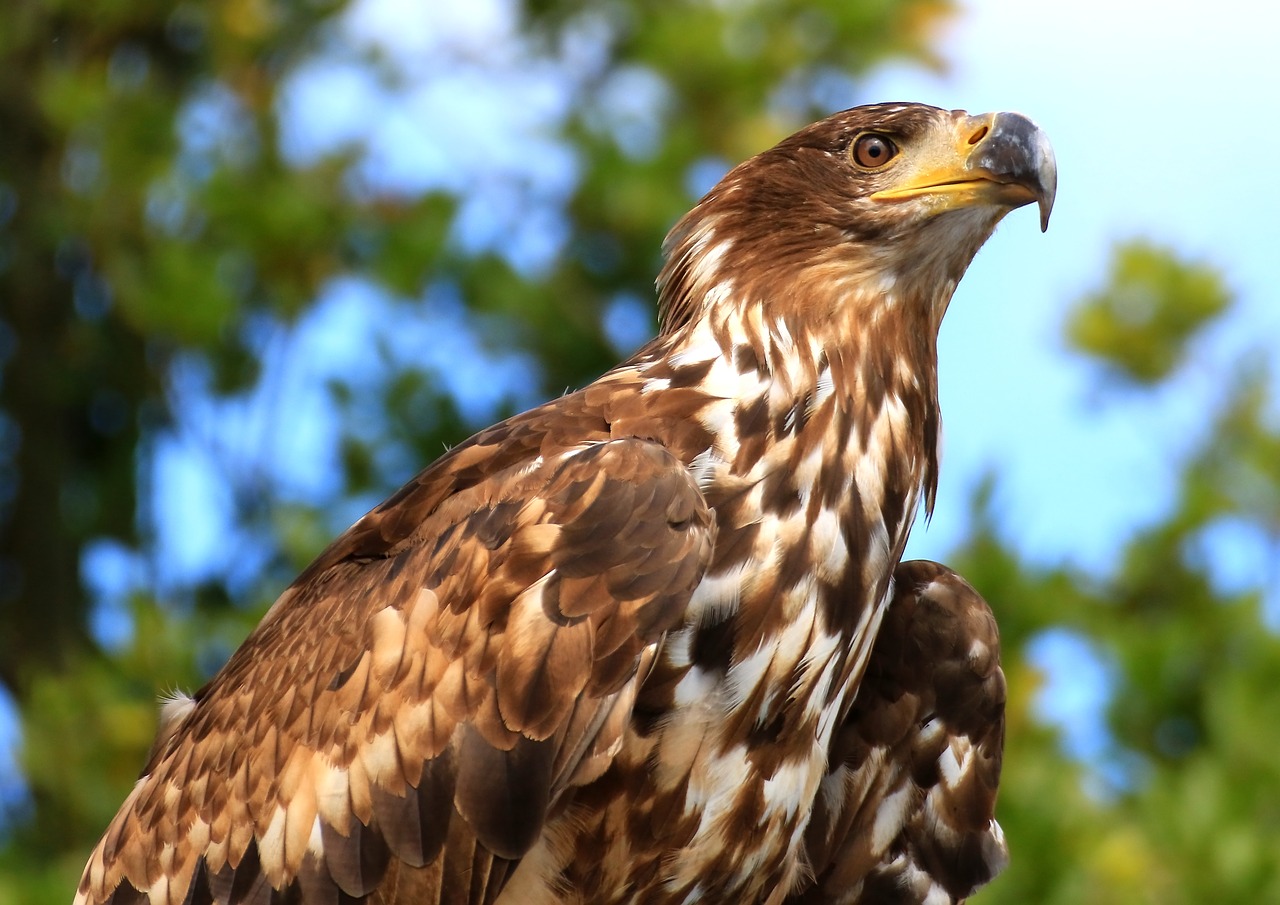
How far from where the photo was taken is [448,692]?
3.71 meters

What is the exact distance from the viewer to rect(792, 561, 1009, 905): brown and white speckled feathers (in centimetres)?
443

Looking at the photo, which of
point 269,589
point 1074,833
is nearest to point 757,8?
point 269,589

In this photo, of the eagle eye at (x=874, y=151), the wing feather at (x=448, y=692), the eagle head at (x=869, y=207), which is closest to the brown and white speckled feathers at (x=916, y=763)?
the eagle head at (x=869, y=207)

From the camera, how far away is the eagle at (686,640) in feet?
12.1

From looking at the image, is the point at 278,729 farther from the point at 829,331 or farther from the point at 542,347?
the point at 542,347

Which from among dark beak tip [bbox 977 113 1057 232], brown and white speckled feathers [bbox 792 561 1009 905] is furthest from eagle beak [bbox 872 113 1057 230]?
brown and white speckled feathers [bbox 792 561 1009 905]

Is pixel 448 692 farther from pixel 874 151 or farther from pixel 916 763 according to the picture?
pixel 874 151

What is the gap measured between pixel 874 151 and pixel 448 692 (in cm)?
175

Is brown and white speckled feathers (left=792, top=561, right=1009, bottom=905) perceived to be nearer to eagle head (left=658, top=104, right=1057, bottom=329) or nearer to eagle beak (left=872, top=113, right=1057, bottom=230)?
eagle head (left=658, top=104, right=1057, bottom=329)

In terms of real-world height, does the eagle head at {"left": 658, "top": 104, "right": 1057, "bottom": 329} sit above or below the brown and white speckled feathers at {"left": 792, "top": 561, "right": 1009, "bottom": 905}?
above

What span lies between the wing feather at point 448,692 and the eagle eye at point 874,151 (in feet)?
3.45

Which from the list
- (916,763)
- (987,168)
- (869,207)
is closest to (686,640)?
(916,763)

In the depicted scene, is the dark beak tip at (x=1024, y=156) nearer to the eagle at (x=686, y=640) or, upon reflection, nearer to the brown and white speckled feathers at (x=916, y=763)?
the eagle at (x=686, y=640)

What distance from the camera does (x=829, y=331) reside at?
14.1 ft
